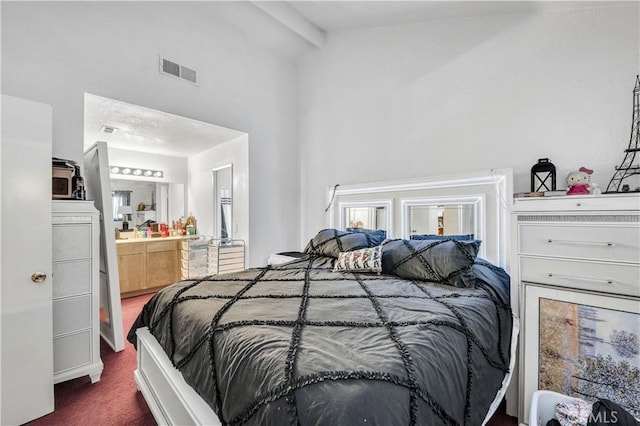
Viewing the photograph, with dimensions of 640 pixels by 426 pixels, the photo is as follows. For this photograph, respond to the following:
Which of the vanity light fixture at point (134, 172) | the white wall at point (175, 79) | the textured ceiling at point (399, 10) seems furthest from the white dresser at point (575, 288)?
the vanity light fixture at point (134, 172)

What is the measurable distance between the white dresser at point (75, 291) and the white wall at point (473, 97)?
2356mm

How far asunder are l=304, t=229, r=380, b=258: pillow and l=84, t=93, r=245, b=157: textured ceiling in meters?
1.73

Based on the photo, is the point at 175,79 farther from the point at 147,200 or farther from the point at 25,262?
the point at 147,200

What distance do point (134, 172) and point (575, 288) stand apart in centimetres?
538

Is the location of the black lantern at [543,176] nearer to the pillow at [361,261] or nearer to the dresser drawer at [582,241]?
the dresser drawer at [582,241]

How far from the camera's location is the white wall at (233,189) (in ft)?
12.1

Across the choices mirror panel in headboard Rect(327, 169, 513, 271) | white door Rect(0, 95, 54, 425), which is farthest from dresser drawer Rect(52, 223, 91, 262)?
mirror panel in headboard Rect(327, 169, 513, 271)

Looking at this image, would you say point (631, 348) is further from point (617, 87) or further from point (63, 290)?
point (63, 290)

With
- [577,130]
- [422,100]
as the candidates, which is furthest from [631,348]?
[422,100]

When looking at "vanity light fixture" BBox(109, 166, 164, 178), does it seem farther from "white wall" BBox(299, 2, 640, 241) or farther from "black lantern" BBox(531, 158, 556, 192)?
"black lantern" BBox(531, 158, 556, 192)

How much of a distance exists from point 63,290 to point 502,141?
3500 mm

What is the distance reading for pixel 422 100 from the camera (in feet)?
9.26

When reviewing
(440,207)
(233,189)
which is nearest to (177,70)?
(233,189)

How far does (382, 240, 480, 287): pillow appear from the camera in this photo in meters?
1.90
